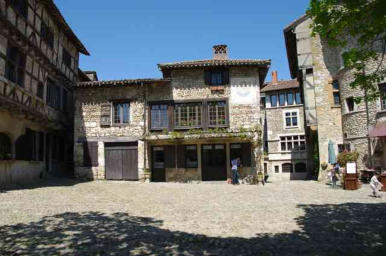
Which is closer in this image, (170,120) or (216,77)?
(170,120)

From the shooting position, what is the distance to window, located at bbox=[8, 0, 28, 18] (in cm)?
1266

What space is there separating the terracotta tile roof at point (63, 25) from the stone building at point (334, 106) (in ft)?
45.9

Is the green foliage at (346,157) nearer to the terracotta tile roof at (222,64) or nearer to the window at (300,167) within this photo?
the terracotta tile roof at (222,64)

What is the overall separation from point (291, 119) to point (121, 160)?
18890 millimetres

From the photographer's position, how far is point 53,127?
16.9 m

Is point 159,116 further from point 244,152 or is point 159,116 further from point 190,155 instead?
point 244,152

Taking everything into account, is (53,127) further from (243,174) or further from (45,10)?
(243,174)

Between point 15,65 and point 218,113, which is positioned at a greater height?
point 15,65

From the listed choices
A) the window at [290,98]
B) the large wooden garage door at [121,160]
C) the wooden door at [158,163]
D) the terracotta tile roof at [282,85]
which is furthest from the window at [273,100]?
the large wooden garage door at [121,160]

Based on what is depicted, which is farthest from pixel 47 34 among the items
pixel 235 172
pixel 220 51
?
pixel 235 172

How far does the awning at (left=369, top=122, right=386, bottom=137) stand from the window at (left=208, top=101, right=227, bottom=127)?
310 inches

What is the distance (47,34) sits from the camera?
16047 millimetres

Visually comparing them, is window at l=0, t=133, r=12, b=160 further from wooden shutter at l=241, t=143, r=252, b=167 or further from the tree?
the tree

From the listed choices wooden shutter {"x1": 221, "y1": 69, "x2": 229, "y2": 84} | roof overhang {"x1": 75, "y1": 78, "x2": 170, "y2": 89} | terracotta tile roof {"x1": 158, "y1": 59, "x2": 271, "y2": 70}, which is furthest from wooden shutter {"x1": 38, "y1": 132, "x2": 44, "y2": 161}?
wooden shutter {"x1": 221, "y1": 69, "x2": 229, "y2": 84}
